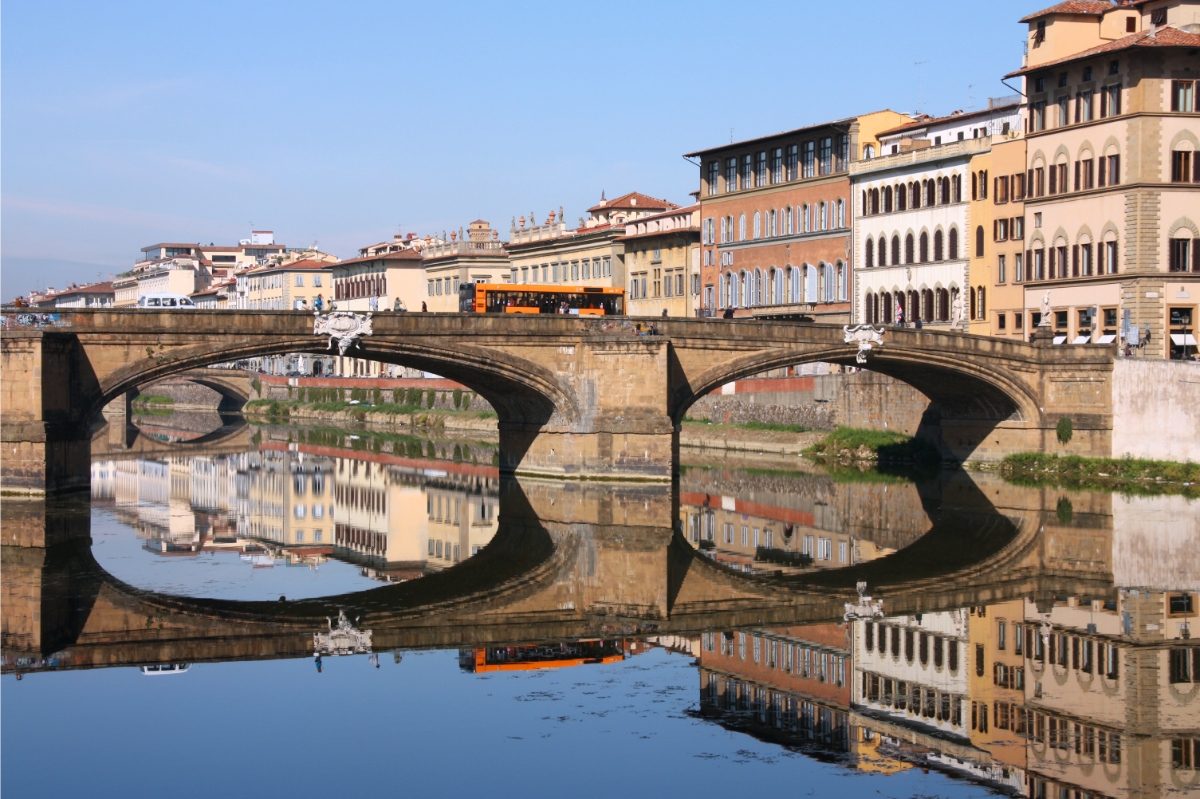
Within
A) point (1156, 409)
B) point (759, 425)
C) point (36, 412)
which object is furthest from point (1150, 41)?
point (36, 412)

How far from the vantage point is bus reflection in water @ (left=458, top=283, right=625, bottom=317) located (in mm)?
72438

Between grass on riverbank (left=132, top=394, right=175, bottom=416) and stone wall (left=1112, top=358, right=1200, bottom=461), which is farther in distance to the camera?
grass on riverbank (left=132, top=394, right=175, bottom=416)

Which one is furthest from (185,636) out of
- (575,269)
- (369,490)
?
(575,269)

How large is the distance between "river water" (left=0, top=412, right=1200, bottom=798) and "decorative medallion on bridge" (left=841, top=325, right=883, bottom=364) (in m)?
5.01

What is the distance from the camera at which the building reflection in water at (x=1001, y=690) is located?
25.1 meters

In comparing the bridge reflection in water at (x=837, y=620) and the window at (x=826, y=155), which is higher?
the window at (x=826, y=155)

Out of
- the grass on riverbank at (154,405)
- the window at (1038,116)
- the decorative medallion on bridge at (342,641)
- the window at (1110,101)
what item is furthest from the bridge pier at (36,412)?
the grass on riverbank at (154,405)

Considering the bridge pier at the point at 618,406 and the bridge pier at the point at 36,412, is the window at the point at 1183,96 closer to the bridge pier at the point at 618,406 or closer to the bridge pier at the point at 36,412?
the bridge pier at the point at 618,406

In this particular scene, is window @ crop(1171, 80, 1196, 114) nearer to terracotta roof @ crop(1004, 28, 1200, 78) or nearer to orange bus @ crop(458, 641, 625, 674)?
terracotta roof @ crop(1004, 28, 1200, 78)

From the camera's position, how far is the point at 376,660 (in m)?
31.8

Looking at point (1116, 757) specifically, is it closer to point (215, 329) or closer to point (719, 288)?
point (215, 329)

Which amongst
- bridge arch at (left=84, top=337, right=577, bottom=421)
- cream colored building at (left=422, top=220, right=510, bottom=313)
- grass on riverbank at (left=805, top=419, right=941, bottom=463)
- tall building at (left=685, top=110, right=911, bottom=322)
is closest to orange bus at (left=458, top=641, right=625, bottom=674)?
bridge arch at (left=84, top=337, right=577, bottom=421)

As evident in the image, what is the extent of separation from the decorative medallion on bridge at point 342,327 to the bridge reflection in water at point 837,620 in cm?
811

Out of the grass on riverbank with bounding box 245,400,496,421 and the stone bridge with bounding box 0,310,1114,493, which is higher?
the stone bridge with bounding box 0,310,1114,493
